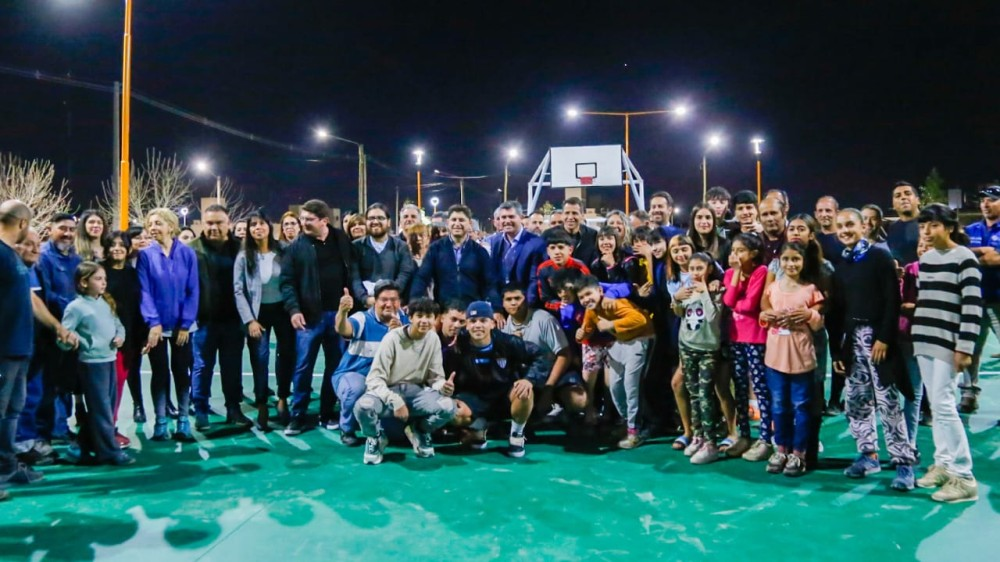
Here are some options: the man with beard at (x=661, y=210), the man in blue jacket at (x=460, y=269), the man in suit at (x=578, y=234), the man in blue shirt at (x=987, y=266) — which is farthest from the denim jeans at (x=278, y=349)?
the man in blue shirt at (x=987, y=266)

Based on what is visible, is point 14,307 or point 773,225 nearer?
point 14,307

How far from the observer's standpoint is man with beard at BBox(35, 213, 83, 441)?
5329 millimetres

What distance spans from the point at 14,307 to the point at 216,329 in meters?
1.84

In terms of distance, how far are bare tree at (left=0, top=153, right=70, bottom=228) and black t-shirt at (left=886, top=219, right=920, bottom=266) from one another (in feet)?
87.3

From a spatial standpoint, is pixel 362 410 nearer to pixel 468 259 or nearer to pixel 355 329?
pixel 355 329

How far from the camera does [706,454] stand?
5078mm

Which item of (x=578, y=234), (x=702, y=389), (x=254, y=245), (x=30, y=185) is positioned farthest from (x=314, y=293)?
(x=30, y=185)

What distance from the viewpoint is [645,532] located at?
3826 millimetres

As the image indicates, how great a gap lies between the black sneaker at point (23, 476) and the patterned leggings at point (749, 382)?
4.99m

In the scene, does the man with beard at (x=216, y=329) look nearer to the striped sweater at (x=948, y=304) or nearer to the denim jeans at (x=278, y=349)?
the denim jeans at (x=278, y=349)

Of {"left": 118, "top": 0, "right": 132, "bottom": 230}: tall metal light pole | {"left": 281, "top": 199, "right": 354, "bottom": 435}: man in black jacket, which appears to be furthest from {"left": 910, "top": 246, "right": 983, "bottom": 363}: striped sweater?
{"left": 118, "top": 0, "right": 132, "bottom": 230}: tall metal light pole

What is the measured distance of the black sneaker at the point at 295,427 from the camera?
5.98m

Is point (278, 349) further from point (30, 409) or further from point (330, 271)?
point (30, 409)

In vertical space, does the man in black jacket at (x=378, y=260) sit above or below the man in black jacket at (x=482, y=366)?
above
